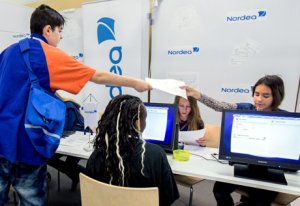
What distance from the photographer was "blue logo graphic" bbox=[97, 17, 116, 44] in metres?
3.56

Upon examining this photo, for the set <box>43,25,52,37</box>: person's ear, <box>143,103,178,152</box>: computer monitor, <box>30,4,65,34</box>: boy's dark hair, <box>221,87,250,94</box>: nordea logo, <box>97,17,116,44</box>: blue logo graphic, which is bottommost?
<box>143,103,178,152</box>: computer monitor

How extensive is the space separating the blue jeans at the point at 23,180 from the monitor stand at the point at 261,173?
1.13m

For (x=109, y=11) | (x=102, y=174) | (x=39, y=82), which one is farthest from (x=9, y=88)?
(x=109, y=11)

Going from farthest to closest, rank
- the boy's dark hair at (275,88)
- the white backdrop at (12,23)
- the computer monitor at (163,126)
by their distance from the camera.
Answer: the white backdrop at (12,23)
the boy's dark hair at (275,88)
the computer monitor at (163,126)

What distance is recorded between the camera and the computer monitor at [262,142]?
1.41 meters

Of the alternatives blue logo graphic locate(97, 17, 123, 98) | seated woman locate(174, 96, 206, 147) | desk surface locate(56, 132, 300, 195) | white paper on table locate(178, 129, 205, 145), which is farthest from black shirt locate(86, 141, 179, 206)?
blue logo graphic locate(97, 17, 123, 98)

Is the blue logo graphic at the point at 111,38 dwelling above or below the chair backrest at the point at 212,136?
above

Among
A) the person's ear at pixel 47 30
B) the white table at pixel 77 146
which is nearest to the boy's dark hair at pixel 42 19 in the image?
the person's ear at pixel 47 30

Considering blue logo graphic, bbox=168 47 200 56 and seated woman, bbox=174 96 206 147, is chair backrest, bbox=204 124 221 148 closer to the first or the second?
seated woman, bbox=174 96 206 147

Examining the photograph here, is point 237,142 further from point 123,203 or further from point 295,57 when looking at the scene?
point 295,57

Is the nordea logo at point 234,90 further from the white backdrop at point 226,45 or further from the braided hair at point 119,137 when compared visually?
the braided hair at point 119,137

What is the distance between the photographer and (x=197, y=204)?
2.50 m

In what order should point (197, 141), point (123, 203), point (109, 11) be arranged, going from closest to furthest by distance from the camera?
1. point (123, 203)
2. point (197, 141)
3. point (109, 11)

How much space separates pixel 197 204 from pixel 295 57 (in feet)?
5.93
